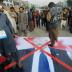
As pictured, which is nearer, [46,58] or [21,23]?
[46,58]

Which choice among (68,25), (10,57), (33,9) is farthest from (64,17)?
(10,57)

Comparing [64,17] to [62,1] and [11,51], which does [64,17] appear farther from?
[11,51]

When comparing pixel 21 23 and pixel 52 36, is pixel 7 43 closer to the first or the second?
pixel 52 36

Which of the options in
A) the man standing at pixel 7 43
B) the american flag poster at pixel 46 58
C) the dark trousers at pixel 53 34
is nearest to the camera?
the man standing at pixel 7 43

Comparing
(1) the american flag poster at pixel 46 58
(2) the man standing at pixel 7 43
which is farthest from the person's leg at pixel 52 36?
(2) the man standing at pixel 7 43

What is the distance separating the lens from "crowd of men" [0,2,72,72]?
9.81 ft

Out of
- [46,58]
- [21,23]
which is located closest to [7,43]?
[46,58]

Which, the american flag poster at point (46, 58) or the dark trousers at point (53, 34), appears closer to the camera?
the american flag poster at point (46, 58)

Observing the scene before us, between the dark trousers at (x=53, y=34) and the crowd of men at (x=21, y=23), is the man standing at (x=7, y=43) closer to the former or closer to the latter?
the crowd of men at (x=21, y=23)

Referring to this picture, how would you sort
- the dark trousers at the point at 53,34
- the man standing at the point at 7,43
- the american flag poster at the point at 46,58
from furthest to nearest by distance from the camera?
the dark trousers at the point at 53,34
the american flag poster at the point at 46,58
the man standing at the point at 7,43

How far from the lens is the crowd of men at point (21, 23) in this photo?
2990 mm

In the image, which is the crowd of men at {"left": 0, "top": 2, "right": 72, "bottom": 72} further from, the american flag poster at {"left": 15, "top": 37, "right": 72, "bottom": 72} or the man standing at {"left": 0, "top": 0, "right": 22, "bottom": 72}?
the american flag poster at {"left": 15, "top": 37, "right": 72, "bottom": 72}

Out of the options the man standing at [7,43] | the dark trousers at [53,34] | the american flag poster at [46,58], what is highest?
the man standing at [7,43]

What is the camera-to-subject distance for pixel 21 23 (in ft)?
35.2
